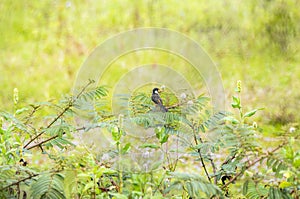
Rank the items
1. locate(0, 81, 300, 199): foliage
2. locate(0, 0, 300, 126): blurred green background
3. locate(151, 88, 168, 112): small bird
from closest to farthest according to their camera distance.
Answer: locate(0, 81, 300, 199): foliage < locate(151, 88, 168, 112): small bird < locate(0, 0, 300, 126): blurred green background

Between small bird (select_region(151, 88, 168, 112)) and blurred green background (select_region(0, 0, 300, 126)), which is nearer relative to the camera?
small bird (select_region(151, 88, 168, 112))

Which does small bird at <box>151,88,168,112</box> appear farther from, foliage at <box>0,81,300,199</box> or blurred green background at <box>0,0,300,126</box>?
blurred green background at <box>0,0,300,126</box>

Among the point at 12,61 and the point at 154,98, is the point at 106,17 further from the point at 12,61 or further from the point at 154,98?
the point at 154,98

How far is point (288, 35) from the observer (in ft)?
13.7

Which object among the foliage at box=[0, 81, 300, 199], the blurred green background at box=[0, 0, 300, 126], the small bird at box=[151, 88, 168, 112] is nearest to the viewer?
the foliage at box=[0, 81, 300, 199]

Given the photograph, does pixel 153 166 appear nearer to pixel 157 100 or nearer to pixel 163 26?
pixel 157 100

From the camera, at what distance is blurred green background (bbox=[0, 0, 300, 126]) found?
4.08m

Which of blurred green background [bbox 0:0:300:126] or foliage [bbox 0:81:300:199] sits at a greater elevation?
blurred green background [bbox 0:0:300:126]

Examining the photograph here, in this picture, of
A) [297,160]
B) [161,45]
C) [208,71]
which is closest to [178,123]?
[297,160]

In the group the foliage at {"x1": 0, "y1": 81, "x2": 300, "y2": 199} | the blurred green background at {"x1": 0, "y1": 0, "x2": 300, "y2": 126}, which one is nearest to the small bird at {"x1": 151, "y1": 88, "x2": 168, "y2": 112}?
the foliage at {"x1": 0, "y1": 81, "x2": 300, "y2": 199}

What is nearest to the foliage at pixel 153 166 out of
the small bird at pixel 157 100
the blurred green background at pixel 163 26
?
the small bird at pixel 157 100

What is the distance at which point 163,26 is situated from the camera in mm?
4500

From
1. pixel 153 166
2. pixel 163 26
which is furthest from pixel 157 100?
pixel 163 26

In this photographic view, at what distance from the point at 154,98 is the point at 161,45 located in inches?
124
